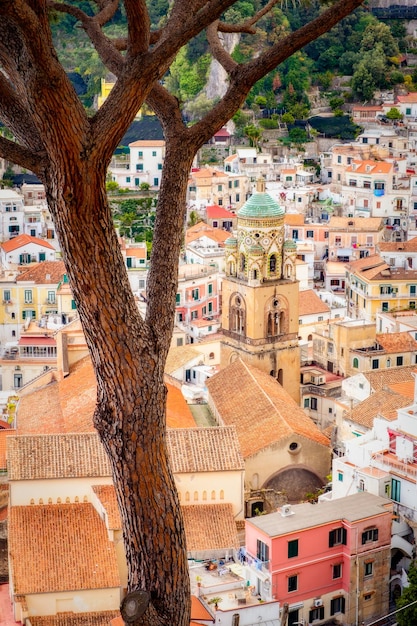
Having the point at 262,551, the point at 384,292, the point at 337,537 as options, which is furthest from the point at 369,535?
the point at 384,292

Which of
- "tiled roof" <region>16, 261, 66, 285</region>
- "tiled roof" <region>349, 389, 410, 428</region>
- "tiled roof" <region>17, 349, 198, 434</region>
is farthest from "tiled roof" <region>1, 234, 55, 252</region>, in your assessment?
"tiled roof" <region>349, 389, 410, 428</region>

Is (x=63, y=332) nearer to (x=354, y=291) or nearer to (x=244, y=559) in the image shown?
(x=244, y=559)

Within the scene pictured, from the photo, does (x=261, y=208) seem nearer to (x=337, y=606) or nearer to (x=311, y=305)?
(x=311, y=305)

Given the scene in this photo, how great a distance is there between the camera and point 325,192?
56219mm

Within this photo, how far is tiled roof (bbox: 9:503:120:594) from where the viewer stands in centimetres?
1900

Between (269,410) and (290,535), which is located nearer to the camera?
(290,535)

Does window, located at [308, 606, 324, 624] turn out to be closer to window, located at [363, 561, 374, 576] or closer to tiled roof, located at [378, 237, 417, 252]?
window, located at [363, 561, 374, 576]

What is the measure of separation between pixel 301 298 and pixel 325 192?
1773cm

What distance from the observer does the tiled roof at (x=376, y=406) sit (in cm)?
2405

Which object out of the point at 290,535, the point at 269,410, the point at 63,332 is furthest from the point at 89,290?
the point at 63,332

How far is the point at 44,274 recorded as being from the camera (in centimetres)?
4147

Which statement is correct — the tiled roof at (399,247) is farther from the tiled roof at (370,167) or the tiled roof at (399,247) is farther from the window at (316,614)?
the window at (316,614)

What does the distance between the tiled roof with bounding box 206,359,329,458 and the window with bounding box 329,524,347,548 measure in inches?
166

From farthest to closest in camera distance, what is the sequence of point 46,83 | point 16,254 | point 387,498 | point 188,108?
point 188,108, point 16,254, point 387,498, point 46,83
